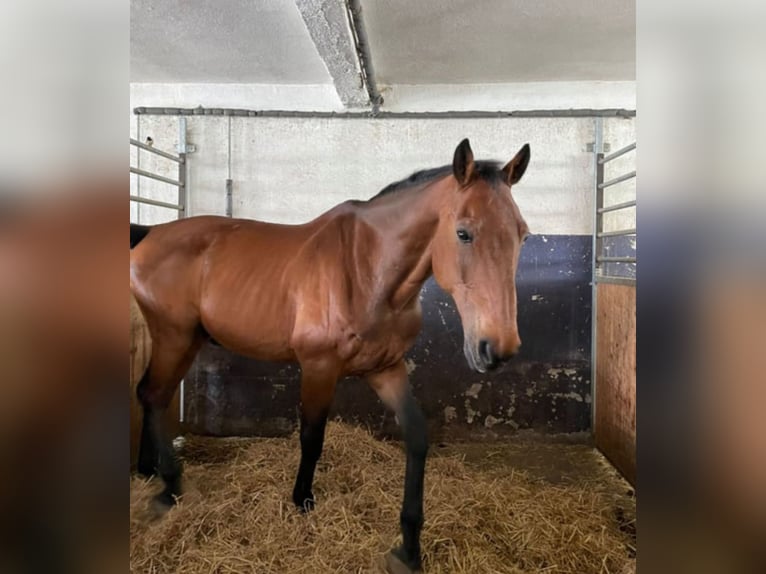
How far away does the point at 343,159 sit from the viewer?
2281 millimetres

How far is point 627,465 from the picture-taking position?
6.22 feet

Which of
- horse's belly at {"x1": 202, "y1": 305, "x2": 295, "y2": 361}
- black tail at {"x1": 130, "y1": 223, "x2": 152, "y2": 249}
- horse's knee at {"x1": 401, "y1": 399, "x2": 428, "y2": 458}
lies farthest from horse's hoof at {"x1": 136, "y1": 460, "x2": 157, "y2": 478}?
horse's knee at {"x1": 401, "y1": 399, "x2": 428, "y2": 458}

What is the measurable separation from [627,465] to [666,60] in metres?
1.91

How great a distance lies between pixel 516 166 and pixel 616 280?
1107 millimetres

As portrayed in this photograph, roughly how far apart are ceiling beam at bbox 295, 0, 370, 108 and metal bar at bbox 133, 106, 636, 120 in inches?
4.2

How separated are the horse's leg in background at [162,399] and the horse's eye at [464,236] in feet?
3.15

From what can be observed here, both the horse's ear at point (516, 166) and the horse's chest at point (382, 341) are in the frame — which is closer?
the horse's ear at point (516, 166)

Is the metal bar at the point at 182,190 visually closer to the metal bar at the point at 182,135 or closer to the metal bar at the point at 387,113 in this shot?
the metal bar at the point at 182,135

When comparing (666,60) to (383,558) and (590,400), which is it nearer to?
(383,558)

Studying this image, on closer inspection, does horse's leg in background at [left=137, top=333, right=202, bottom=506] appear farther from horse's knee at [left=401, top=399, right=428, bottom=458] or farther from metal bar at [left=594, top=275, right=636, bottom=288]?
metal bar at [left=594, top=275, right=636, bottom=288]

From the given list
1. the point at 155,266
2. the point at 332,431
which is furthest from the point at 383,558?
the point at 155,266

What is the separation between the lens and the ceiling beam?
1402 millimetres

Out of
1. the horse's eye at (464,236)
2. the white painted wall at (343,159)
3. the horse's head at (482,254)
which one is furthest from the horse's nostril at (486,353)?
the white painted wall at (343,159)

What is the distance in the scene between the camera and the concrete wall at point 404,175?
226 cm
